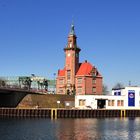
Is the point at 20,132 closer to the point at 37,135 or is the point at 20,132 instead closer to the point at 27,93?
the point at 37,135

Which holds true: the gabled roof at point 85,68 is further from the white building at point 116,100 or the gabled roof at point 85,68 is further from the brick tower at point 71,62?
the white building at point 116,100

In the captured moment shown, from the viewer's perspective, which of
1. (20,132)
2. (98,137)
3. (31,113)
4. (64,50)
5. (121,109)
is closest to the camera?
(98,137)

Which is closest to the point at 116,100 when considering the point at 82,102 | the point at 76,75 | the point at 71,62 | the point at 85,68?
the point at 82,102

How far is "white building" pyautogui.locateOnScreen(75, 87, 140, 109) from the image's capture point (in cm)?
16225

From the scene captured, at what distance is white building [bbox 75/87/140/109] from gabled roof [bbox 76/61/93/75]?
17138 mm

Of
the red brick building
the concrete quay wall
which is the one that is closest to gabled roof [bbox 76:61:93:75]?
the red brick building

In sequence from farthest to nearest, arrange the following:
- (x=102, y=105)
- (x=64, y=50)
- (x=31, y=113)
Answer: (x=64, y=50) → (x=102, y=105) → (x=31, y=113)

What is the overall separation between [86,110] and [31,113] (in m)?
18.5

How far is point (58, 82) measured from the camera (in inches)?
7515

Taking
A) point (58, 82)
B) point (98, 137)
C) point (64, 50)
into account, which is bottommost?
point (98, 137)

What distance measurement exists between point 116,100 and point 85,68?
899 inches

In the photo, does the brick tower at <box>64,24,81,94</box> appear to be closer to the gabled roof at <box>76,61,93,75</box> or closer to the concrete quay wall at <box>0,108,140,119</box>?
the gabled roof at <box>76,61,93,75</box>

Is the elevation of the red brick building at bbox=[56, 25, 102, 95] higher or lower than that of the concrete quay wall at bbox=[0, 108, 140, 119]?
higher

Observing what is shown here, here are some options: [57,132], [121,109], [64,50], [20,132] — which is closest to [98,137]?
[57,132]
